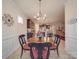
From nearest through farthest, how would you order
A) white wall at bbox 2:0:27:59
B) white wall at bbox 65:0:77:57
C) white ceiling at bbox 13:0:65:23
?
white wall at bbox 65:0:77:57
white wall at bbox 2:0:27:59
white ceiling at bbox 13:0:65:23

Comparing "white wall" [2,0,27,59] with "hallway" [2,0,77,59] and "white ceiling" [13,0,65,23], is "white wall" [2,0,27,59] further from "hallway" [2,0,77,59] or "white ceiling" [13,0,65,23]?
"white ceiling" [13,0,65,23]

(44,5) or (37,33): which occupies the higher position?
(44,5)

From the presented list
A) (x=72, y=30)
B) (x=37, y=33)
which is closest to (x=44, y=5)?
(x=37, y=33)

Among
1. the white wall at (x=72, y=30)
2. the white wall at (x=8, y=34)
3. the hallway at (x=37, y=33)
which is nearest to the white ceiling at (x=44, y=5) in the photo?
the hallway at (x=37, y=33)

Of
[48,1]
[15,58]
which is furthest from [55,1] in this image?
[15,58]

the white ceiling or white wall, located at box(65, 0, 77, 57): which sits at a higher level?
the white ceiling

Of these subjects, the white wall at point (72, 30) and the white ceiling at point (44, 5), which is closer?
the white wall at point (72, 30)

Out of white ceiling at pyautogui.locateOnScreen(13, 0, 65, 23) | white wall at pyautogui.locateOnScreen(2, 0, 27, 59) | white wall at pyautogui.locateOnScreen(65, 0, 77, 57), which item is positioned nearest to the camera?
white wall at pyautogui.locateOnScreen(65, 0, 77, 57)

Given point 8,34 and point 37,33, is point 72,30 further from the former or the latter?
point 37,33

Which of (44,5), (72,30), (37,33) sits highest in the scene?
(44,5)

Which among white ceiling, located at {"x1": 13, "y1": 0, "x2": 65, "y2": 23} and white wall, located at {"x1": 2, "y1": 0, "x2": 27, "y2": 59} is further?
white ceiling, located at {"x1": 13, "y1": 0, "x2": 65, "y2": 23}

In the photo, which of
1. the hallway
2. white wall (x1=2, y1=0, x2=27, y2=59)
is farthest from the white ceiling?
white wall (x1=2, y1=0, x2=27, y2=59)

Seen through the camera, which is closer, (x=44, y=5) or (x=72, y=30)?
(x=72, y=30)

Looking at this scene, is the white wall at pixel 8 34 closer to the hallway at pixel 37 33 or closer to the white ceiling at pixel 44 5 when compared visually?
the hallway at pixel 37 33
